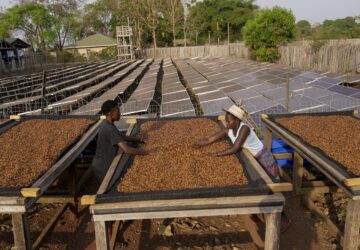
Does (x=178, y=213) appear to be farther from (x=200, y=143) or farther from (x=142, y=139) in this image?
(x=142, y=139)

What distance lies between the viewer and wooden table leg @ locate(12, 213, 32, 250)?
9.68 ft

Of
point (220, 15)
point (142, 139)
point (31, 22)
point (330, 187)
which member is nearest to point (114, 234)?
point (142, 139)

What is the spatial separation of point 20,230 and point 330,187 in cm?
442

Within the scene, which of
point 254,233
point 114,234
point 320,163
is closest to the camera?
point 320,163

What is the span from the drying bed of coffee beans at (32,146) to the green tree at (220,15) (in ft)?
154

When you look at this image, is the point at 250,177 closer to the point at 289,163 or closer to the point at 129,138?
the point at 129,138

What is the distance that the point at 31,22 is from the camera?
51.6 metres

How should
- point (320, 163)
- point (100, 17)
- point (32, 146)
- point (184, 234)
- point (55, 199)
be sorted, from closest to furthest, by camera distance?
1. point (320, 163)
2. point (32, 146)
3. point (184, 234)
4. point (55, 199)
5. point (100, 17)

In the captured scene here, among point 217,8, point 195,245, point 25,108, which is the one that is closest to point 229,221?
point 195,245

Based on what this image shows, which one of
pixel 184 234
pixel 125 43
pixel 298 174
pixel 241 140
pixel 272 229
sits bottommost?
pixel 184 234

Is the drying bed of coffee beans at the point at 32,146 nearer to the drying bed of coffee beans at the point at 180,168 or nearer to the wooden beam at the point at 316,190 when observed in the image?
the drying bed of coffee beans at the point at 180,168

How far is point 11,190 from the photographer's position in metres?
3.00

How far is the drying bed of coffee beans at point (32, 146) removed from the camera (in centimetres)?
339

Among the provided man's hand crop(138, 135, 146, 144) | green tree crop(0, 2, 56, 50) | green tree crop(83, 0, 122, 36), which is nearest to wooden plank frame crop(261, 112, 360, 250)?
man's hand crop(138, 135, 146, 144)
